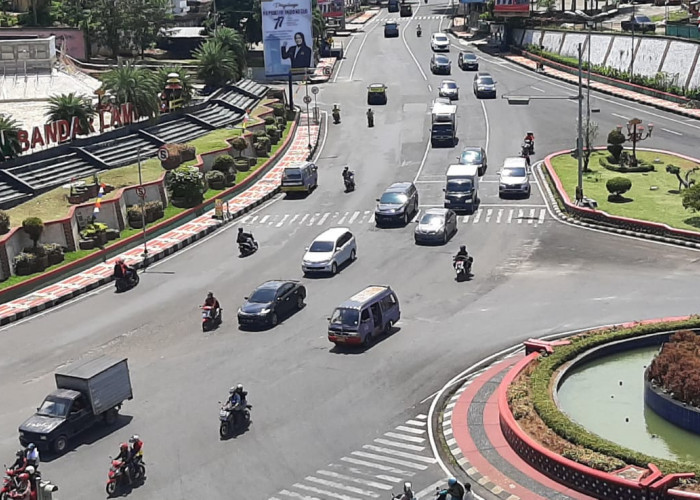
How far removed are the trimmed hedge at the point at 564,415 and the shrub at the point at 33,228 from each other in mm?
26294

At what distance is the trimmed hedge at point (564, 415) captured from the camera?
86.8 feet

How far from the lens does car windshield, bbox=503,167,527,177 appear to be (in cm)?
6250

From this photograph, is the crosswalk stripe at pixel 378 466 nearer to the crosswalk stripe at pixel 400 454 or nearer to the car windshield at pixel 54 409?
the crosswalk stripe at pixel 400 454

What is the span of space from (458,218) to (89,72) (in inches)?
1859

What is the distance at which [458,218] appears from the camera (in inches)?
2296

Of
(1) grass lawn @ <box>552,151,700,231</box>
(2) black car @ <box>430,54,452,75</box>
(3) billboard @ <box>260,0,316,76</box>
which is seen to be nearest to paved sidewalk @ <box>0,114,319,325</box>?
(3) billboard @ <box>260,0,316,76</box>

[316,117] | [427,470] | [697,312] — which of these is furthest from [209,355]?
[316,117]

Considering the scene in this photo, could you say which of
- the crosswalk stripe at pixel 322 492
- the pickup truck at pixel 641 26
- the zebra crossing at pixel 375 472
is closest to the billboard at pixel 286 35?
the pickup truck at pixel 641 26

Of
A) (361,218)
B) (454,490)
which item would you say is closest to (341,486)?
(454,490)

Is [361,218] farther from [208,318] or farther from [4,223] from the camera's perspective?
[4,223]

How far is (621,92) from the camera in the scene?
91.6m

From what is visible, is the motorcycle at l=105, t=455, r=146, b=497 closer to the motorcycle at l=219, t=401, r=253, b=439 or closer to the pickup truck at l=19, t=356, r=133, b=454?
the pickup truck at l=19, t=356, r=133, b=454

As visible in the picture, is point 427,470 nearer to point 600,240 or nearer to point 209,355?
point 209,355

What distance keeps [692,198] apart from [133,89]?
36876mm
